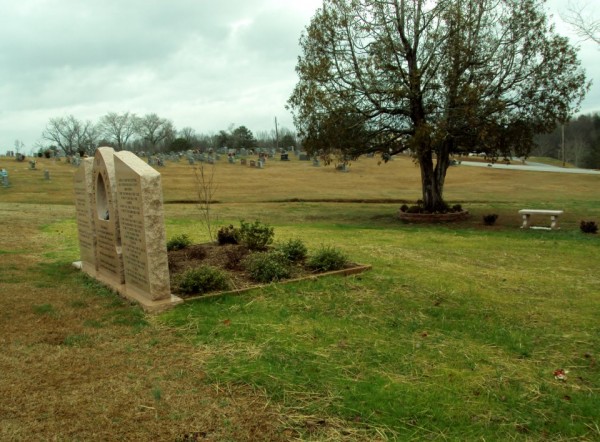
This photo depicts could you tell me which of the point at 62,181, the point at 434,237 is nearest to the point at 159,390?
the point at 434,237

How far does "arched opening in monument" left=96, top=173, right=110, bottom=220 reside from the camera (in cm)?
784

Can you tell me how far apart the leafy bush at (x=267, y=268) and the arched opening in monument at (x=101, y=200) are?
236 cm

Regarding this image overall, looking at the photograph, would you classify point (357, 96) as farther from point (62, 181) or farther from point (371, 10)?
point (62, 181)

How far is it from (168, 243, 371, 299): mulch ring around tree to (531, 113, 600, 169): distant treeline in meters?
68.4

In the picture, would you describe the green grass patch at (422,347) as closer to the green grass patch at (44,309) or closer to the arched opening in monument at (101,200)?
the green grass patch at (44,309)

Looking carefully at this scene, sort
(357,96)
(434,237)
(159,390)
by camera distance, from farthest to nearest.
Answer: (357,96)
(434,237)
(159,390)

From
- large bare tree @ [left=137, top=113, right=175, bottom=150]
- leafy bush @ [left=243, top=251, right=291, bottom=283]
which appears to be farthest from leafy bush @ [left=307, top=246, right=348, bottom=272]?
large bare tree @ [left=137, top=113, right=175, bottom=150]

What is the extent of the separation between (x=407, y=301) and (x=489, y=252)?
480cm

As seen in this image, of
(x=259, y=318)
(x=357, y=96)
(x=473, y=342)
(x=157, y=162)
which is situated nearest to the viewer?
(x=473, y=342)

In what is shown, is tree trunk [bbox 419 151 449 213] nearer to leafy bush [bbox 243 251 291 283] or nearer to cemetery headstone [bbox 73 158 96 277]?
leafy bush [bbox 243 251 291 283]

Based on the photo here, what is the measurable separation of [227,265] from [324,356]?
3.60 meters

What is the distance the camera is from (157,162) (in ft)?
157

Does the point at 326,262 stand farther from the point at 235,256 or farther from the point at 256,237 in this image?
the point at 256,237

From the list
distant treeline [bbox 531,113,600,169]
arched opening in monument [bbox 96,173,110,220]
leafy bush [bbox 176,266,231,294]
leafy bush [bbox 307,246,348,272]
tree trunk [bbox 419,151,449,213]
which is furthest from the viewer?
distant treeline [bbox 531,113,600,169]
